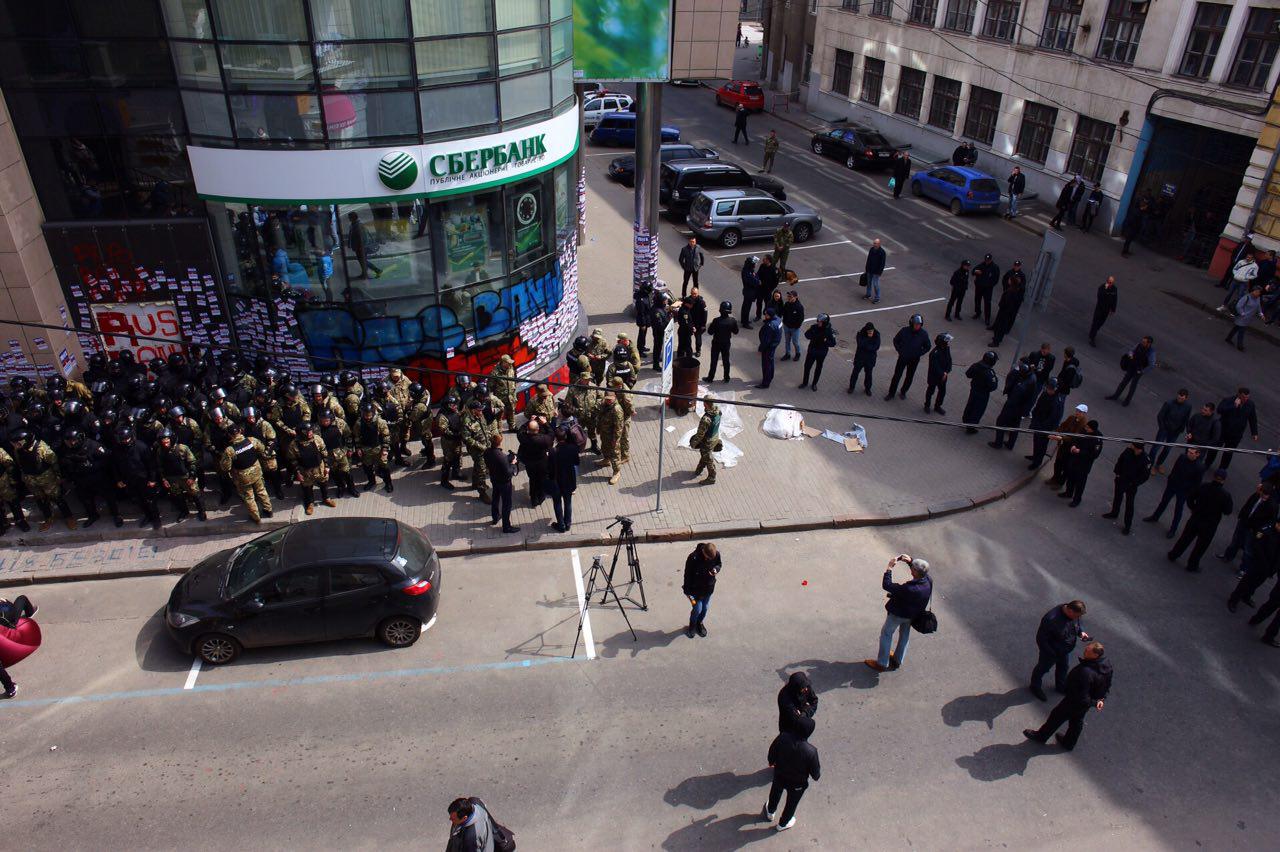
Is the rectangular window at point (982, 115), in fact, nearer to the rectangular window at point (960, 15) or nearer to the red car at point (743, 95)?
the rectangular window at point (960, 15)

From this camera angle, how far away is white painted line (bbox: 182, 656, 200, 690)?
1026cm

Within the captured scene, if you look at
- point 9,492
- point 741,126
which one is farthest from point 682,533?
point 741,126

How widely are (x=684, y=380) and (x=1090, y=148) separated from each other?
19462 mm

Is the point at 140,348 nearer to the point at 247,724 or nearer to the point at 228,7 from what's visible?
the point at 228,7

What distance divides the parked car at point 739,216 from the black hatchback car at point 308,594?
51.8ft

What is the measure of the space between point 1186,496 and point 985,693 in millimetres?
5380

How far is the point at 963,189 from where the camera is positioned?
27.5 meters

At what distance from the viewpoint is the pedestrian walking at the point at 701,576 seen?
34.0 ft

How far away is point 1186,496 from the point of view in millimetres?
13055

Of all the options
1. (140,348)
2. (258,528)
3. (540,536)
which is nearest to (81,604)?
(258,528)

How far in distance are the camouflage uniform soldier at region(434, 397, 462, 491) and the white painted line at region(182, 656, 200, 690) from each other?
177 inches

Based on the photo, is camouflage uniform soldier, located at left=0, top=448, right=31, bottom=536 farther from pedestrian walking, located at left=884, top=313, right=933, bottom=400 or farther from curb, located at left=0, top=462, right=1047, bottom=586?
pedestrian walking, located at left=884, top=313, right=933, bottom=400

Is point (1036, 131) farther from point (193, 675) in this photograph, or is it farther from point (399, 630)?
point (193, 675)

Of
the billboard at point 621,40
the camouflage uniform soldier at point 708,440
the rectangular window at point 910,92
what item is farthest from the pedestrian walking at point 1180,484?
the rectangular window at point 910,92
